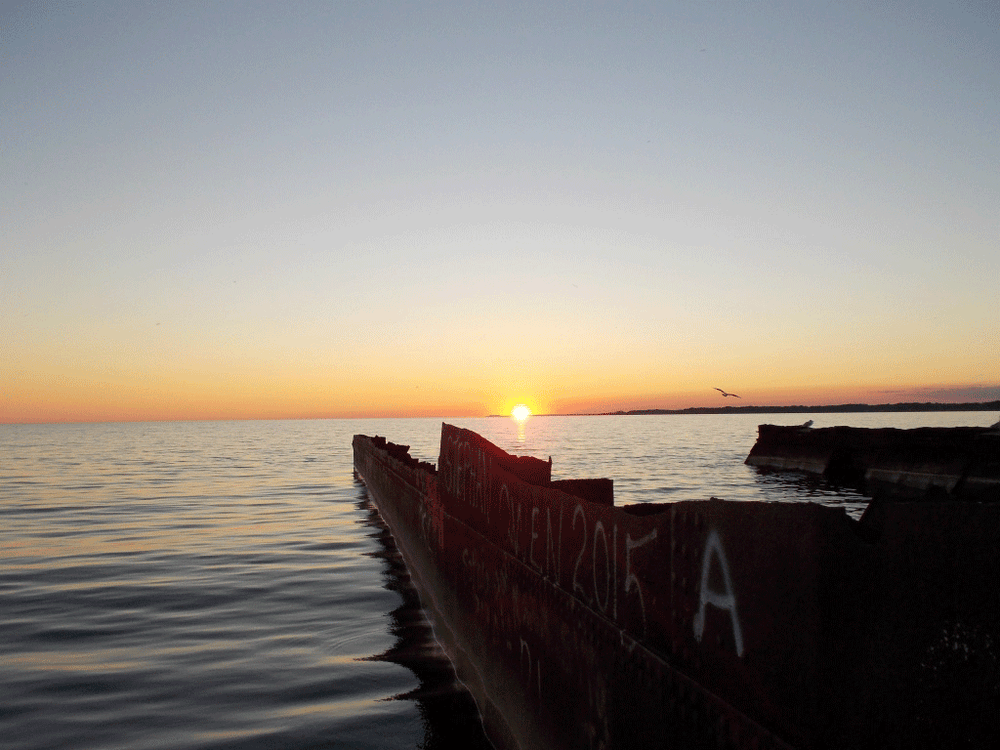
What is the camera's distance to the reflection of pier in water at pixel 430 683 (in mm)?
5598

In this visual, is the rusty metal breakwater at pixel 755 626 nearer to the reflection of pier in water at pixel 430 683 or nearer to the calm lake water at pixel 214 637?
the reflection of pier in water at pixel 430 683

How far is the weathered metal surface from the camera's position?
21.8 m

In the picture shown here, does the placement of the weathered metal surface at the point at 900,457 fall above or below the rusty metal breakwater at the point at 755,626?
below

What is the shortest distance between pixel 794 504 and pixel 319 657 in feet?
21.0

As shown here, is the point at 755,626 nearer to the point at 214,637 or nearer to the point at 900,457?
the point at 214,637

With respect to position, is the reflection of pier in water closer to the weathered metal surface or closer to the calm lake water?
the calm lake water

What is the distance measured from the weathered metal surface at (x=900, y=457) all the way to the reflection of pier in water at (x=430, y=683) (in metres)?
11.3

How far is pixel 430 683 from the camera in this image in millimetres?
6781

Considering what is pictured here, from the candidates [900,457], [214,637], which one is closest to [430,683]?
[214,637]

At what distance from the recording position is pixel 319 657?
7520 mm

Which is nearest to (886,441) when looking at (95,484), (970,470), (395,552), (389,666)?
(970,470)

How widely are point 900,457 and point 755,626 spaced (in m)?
29.3

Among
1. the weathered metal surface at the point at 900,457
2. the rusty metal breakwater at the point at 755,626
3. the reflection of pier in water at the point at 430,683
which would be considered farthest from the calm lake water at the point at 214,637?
the weathered metal surface at the point at 900,457

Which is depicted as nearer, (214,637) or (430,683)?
(430,683)
